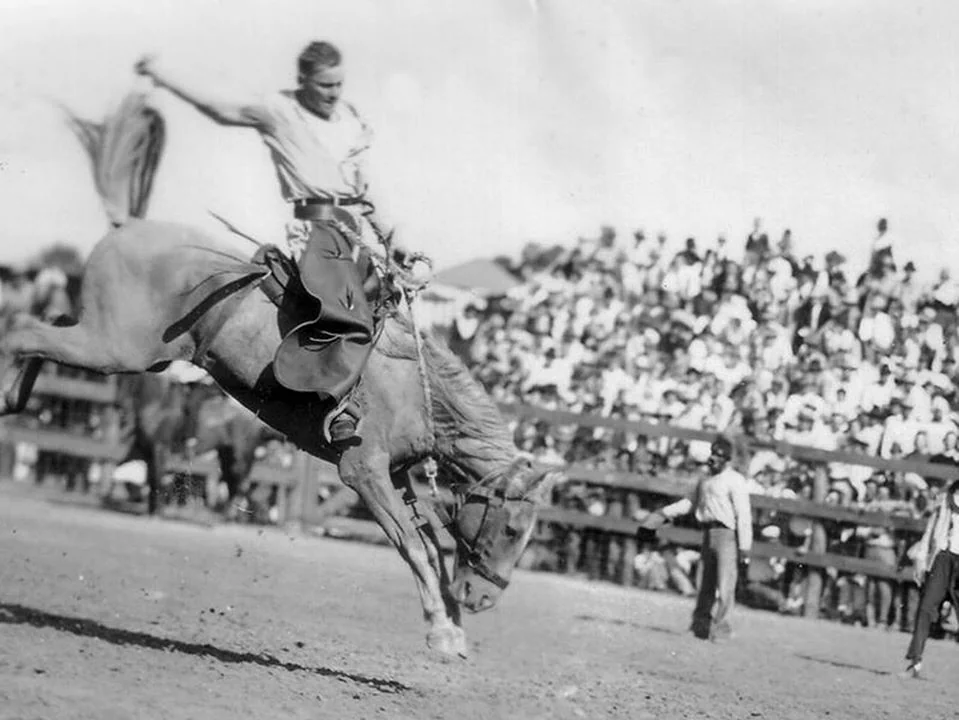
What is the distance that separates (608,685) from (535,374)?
817cm

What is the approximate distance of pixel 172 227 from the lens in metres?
7.72

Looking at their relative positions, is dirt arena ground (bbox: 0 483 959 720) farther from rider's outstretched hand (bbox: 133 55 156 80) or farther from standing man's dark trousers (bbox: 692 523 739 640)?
rider's outstretched hand (bbox: 133 55 156 80)

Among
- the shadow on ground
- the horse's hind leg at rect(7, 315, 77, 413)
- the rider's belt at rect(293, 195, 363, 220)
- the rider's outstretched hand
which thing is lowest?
the shadow on ground

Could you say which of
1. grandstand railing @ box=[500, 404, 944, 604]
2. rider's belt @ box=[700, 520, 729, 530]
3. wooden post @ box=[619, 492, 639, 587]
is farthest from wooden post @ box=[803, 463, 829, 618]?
rider's belt @ box=[700, 520, 729, 530]

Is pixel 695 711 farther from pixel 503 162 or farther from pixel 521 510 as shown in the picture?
pixel 503 162

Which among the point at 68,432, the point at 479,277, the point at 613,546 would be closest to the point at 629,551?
the point at 613,546

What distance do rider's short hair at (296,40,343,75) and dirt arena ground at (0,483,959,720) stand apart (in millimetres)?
2964

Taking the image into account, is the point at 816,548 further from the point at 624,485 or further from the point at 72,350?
the point at 72,350

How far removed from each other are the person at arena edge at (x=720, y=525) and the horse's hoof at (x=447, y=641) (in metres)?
4.78

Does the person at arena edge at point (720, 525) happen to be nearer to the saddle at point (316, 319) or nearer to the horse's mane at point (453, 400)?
the horse's mane at point (453, 400)

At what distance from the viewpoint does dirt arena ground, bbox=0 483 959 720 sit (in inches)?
236

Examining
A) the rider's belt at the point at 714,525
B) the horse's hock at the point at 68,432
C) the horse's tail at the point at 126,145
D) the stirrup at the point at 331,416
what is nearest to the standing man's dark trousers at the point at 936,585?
the rider's belt at the point at 714,525

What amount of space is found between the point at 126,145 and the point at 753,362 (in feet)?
25.5

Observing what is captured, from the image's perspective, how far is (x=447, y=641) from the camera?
6.98m
